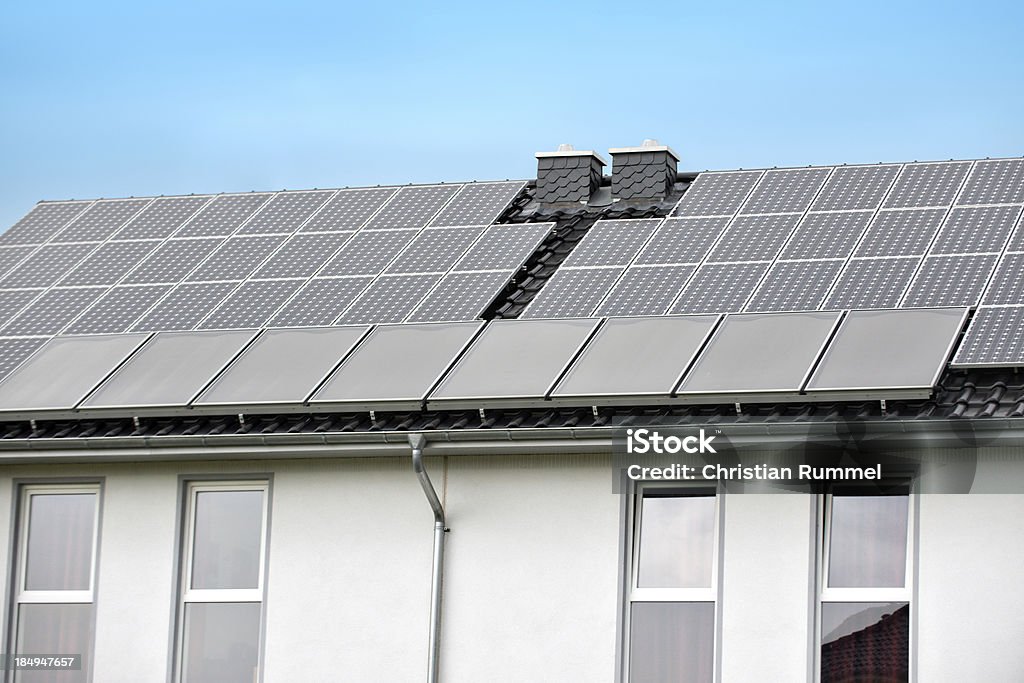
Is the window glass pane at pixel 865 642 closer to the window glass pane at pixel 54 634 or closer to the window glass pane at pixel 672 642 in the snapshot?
the window glass pane at pixel 672 642

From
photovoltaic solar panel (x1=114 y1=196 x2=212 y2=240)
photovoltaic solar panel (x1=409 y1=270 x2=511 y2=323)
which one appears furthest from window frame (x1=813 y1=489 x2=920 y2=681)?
photovoltaic solar panel (x1=114 y1=196 x2=212 y2=240)

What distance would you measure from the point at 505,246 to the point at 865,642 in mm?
6686

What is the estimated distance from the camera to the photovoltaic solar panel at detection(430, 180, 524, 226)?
1956cm

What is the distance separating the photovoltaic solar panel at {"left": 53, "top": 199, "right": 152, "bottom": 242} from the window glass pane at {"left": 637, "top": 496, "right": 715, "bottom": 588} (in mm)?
9256

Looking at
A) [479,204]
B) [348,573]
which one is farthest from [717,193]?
[348,573]

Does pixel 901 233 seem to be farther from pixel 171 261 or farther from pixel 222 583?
pixel 171 261

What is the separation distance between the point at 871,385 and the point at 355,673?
16.9 ft

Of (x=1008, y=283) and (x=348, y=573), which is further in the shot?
(x=1008, y=283)

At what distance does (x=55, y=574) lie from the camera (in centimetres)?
1623

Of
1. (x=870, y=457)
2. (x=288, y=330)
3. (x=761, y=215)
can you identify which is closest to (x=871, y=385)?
(x=870, y=457)

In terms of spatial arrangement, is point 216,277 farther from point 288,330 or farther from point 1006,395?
point 1006,395

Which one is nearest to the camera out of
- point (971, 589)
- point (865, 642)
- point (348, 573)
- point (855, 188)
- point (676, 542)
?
point (971, 589)

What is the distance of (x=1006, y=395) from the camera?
45.3 ft

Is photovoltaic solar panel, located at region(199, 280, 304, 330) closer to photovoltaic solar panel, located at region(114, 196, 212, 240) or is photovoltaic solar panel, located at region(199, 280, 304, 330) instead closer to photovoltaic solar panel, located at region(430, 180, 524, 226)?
photovoltaic solar panel, located at region(430, 180, 524, 226)
